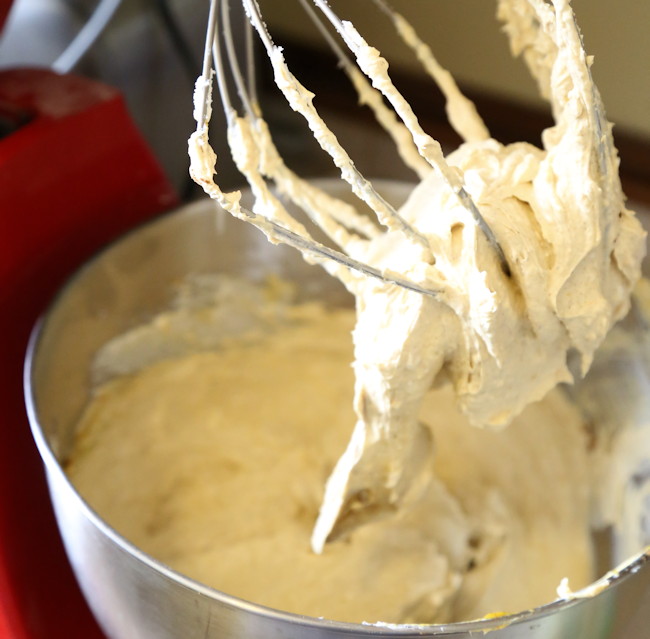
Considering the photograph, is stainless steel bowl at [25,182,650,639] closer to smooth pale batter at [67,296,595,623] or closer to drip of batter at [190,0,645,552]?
smooth pale batter at [67,296,595,623]

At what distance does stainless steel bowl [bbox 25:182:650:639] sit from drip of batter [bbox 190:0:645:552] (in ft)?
0.48

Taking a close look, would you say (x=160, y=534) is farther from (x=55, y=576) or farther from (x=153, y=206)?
(x=153, y=206)

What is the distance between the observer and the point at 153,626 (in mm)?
511

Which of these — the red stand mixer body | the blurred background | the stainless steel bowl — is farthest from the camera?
the blurred background

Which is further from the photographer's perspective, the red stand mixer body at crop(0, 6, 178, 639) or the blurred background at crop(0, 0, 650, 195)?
the blurred background at crop(0, 0, 650, 195)

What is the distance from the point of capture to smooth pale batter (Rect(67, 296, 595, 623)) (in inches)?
26.4

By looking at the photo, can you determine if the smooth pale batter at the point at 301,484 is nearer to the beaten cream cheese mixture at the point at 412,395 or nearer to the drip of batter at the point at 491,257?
the beaten cream cheese mixture at the point at 412,395

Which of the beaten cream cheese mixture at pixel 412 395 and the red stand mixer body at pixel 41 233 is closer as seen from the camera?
the beaten cream cheese mixture at pixel 412 395

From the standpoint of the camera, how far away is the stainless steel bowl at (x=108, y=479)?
1.48 ft

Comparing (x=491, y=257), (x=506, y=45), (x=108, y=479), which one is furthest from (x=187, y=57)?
(x=491, y=257)

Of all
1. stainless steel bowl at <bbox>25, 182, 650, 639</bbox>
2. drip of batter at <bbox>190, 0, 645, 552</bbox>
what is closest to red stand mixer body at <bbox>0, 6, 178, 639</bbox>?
stainless steel bowl at <bbox>25, 182, 650, 639</bbox>

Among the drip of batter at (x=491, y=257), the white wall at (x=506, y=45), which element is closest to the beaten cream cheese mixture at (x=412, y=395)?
the drip of batter at (x=491, y=257)

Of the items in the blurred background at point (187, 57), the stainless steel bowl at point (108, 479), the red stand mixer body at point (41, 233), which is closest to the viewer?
the stainless steel bowl at point (108, 479)

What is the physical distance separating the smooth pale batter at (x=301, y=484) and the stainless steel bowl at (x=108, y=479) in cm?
4
